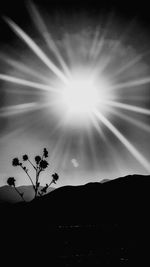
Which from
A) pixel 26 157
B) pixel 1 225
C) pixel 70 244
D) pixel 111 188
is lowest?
pixel 70 244

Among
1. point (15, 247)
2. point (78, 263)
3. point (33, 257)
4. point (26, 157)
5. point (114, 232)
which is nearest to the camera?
point (78, 263)

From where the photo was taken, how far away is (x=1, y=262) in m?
11.2

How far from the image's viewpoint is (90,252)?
1364 centimetres

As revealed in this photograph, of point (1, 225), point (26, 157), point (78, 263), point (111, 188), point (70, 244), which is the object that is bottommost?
point (78, 263)

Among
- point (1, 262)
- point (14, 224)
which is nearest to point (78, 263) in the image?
point (1, 262)

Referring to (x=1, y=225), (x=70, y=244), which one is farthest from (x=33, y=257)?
(x=1, y=225)

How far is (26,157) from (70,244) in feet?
42.4

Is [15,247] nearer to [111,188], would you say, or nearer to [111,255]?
[111,255]

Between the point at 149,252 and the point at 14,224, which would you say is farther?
the point at 14,224

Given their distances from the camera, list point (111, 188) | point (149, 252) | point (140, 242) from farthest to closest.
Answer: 1. point (111, 188)
2. point (140, 242)
3. point (149, 252)

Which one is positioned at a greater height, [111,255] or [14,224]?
[14,224]

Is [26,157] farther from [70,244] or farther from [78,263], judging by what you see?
[78,263]

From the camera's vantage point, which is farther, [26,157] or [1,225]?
[26,157]

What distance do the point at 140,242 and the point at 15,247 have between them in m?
7.30
